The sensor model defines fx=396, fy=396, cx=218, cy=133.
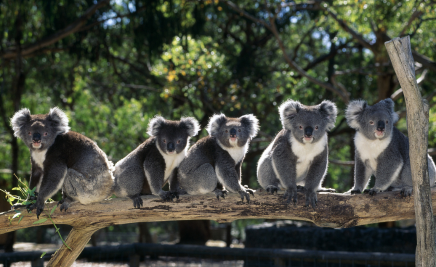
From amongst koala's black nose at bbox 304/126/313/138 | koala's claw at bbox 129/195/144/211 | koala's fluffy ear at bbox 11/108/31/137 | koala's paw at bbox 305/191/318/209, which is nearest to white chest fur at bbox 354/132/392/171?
koala's black nose at bbox 304/126/313/138

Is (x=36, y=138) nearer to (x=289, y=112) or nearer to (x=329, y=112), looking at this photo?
(x=289, y=112)

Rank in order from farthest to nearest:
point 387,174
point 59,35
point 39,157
Answer: point 59,35 → point 39,157 → point 387,174

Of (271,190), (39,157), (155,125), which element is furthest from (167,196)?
(39,157)

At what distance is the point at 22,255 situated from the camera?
6457 millimetres

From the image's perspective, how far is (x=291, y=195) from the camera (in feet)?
15.0

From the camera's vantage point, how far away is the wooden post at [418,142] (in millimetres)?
3760

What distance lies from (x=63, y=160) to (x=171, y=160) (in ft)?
4.36

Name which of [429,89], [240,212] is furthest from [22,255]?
[429,89]

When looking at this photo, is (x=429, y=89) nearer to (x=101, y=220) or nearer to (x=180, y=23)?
(x=180, y=23)

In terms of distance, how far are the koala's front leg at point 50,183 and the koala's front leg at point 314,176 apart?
2.91m

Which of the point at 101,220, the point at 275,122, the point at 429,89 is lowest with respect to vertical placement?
the point at 101,220

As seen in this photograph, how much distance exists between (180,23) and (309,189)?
8036 mm

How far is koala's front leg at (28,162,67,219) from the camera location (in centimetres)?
458

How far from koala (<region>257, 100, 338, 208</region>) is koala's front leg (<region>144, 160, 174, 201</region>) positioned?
Answer: 134cm
